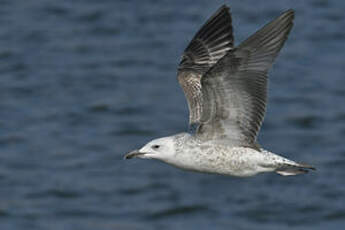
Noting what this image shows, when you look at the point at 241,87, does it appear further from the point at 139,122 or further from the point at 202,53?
the point at 139,122

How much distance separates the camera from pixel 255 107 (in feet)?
27.1

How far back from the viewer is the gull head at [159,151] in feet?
27.7

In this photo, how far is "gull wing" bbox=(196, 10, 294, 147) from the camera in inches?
310

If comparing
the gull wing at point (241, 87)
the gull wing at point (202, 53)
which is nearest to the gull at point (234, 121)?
the gull wing at point (241, 87)

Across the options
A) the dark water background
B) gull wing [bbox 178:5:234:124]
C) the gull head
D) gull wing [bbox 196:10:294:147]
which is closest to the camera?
gull wing [bbox 196:10:294:147]

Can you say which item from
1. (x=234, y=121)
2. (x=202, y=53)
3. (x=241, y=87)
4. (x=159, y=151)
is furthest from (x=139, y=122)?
(x=241, y=87)

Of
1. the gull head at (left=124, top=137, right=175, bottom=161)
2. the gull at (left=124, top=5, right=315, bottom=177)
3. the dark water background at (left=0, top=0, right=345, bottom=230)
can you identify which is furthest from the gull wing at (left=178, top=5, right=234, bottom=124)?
the dark water background at (left=0, top=0, right=345, bottom=230)

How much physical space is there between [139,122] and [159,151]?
10390 mm

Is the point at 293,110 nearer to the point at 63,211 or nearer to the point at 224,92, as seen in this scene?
the point at 63,211

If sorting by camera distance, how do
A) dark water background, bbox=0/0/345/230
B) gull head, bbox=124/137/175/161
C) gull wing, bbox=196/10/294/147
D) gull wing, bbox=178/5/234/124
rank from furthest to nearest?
1. dark water background, bbox=0/0/345/230
2. gull wing, bbox=178/5/234/124
3. gull head, bbox=124/137/175/161
4. gull wing, bbox=196/10/294/147

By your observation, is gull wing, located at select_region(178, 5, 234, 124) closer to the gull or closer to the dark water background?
the gull

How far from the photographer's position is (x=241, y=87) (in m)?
8.08

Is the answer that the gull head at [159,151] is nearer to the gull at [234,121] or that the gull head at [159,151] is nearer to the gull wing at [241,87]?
the gull at [234,121]

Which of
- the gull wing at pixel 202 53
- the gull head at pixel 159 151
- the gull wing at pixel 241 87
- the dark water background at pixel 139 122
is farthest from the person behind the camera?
the dark water background at pixel 139 122
